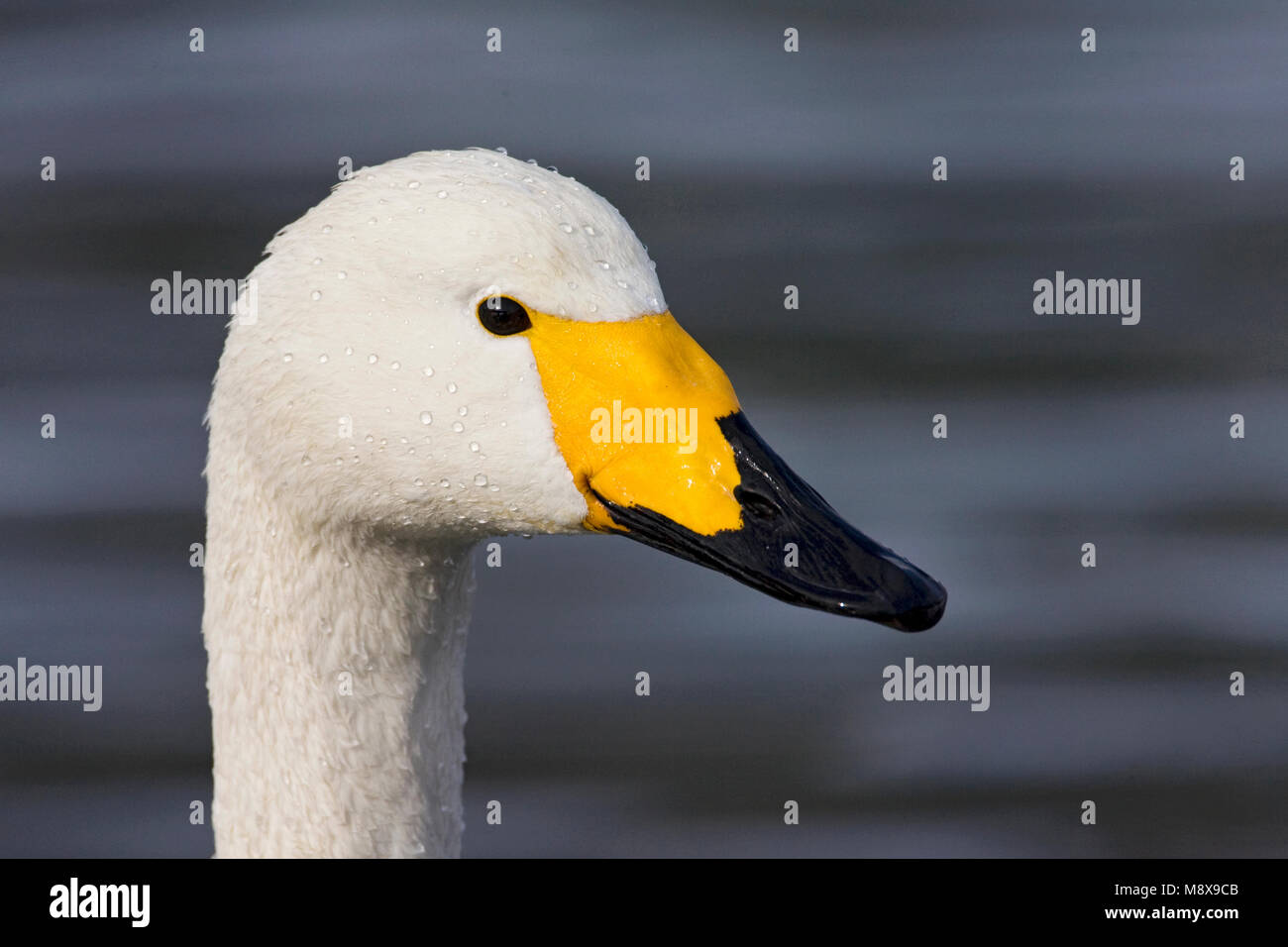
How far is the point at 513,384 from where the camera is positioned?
379 centimetres

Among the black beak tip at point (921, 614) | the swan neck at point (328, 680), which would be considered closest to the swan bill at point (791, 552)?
the black beak tip at point (921, 614)

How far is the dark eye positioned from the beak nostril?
559 mm

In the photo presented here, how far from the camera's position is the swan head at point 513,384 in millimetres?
3738

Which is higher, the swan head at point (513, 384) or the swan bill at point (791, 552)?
the swan head at point (513, 384)

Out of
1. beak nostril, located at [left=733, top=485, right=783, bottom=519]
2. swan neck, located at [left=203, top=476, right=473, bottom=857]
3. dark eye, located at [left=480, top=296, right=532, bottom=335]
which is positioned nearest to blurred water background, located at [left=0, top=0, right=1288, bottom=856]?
swan neck, located at [left=203, top=476, right=473, bottom=857]

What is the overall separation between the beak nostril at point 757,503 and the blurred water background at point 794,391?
361cm

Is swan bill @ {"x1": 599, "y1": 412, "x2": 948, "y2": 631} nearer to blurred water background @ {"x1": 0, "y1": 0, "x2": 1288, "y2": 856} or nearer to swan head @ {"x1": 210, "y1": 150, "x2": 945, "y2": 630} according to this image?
swan head @ {"x1": 210, "y1": 150, "x2": 945, "y2": 630}

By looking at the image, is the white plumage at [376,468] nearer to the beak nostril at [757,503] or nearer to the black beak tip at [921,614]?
the beak nostril at [757,503]

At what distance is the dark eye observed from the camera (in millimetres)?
3754

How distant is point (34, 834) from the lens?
7273mm

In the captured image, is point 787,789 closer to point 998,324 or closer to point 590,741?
point 590,741

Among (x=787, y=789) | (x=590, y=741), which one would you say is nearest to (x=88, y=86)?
(x=590, y=741)

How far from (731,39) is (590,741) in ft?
15.3

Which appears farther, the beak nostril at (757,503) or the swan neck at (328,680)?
the swan neck at (328,680)
